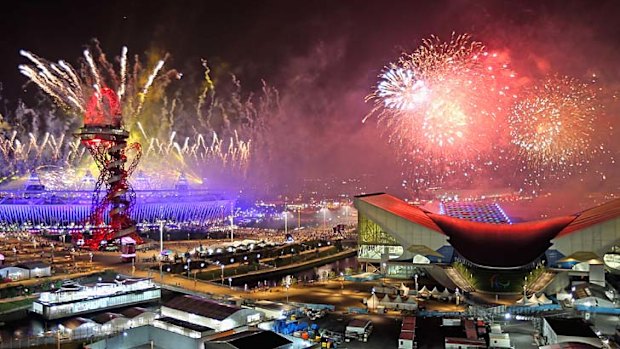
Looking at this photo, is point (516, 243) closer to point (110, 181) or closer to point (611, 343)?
point (611, 343)

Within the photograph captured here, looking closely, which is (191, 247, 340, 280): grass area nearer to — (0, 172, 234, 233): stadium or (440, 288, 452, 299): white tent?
(440, 288, 452, 299): white tent

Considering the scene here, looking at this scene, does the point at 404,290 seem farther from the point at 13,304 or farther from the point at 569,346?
the point at 13,304

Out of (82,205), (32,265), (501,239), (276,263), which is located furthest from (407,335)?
(82,205)

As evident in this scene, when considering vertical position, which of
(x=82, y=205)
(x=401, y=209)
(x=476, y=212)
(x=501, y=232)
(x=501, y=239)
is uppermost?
(x=82, y=205)

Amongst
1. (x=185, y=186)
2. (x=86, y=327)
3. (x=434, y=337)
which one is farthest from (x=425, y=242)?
(x=185, y=186)

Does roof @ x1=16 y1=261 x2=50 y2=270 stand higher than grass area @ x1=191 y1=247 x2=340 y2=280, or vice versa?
roof @ x1=16 y1=261 x2=50 y2=270

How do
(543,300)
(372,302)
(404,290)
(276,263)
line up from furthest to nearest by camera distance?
1. (276,263)
2. (404,290)
3. (372,302)
4. (543,300)

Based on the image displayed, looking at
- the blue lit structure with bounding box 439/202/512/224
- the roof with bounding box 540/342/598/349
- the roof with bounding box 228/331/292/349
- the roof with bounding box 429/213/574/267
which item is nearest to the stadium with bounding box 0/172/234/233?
the blue lit structure with bounding box 439/202/512/224

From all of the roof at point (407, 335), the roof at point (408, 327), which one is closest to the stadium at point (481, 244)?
the roof at point (408, 327)
